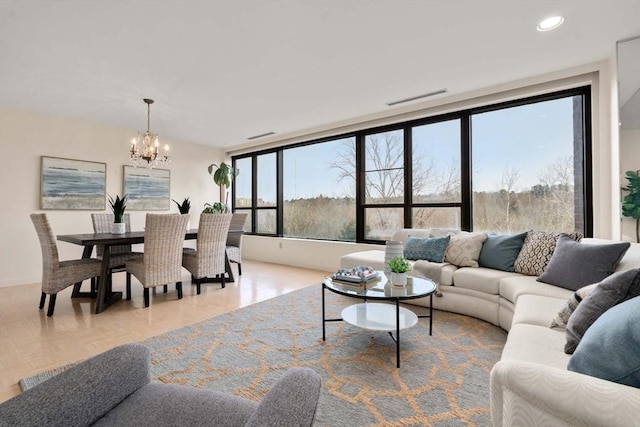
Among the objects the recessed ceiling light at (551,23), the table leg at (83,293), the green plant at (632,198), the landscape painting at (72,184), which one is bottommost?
the table leg at (83,293)

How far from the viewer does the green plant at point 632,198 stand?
256 centimetres

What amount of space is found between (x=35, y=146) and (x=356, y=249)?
16.4ft

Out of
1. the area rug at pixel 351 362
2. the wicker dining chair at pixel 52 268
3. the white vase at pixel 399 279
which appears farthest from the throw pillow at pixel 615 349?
the wicker dining chair at pixel 52 268

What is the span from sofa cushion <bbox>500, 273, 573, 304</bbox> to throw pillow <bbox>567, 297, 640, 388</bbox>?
1314 mm

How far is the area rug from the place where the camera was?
152cm

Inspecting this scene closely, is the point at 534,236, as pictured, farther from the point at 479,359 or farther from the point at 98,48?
the point at 98,48

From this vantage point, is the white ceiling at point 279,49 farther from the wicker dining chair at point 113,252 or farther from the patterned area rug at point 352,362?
the patterned area rug at point 352,362

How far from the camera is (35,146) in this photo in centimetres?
428

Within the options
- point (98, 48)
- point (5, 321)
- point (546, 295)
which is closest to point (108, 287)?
point (5, 321)

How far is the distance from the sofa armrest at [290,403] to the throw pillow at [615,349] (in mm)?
887

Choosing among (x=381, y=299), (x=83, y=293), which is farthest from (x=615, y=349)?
(x=83, y=293)

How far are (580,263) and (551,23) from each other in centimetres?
190

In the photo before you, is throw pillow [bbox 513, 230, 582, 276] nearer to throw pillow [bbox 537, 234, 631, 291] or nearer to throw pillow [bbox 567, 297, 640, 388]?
throw pillow [bbox 537, 234, 631, 291]

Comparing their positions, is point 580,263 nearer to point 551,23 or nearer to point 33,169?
point 551,23
